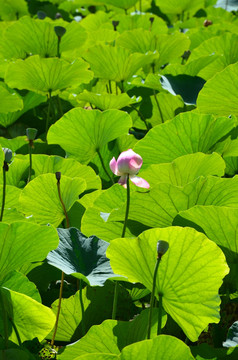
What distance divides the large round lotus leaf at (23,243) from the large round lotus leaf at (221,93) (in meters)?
0.60

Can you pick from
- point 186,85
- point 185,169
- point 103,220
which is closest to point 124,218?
point 103,220

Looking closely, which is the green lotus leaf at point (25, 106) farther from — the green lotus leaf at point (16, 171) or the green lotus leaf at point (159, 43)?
the green lotus leaf at point (16, 171)

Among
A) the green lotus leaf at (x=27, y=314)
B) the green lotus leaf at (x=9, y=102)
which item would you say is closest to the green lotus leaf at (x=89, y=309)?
the green lotus leaf at (x=27, y=314)

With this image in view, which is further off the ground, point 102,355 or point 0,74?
point 102,355

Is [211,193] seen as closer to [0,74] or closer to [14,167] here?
[14,167]

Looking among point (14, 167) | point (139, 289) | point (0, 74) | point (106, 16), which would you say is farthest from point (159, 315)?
point (106, 16)

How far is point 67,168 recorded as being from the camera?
129cm

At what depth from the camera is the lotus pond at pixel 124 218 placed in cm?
83

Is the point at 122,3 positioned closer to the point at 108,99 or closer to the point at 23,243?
the point at 108,99

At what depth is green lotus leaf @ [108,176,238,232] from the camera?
0.93m

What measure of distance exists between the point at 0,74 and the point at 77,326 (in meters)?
1.00

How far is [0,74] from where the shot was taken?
1.80 m

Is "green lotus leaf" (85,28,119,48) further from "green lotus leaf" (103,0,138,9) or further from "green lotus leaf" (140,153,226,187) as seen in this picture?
"green lotus leaf" (140,153,226,187)

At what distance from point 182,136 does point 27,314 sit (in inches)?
19.9
